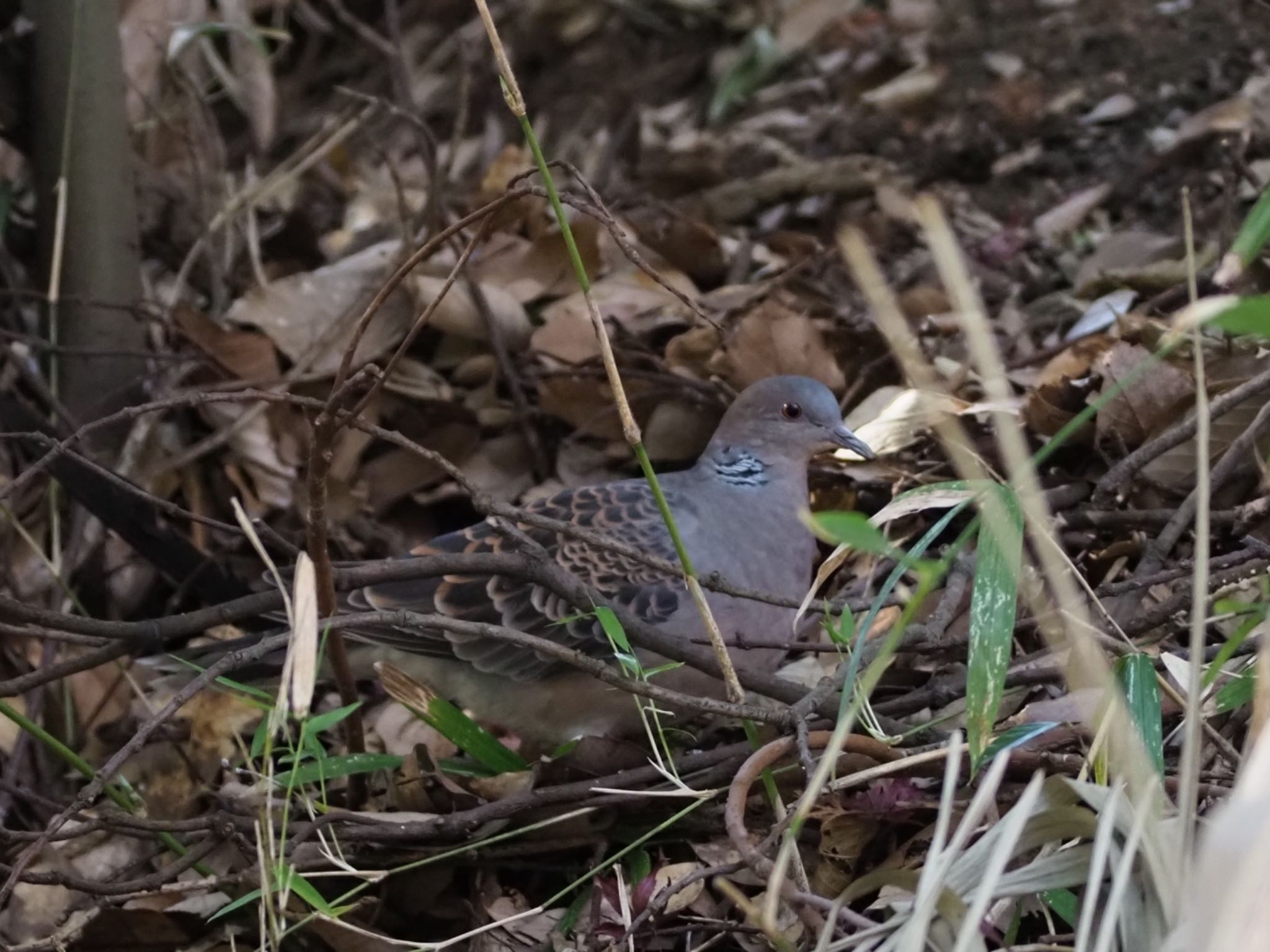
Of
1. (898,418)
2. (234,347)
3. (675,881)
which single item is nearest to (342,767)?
(675,881)

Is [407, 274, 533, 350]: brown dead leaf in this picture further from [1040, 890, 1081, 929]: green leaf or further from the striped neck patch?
[1040, 890, 1081, 929]: green leaf

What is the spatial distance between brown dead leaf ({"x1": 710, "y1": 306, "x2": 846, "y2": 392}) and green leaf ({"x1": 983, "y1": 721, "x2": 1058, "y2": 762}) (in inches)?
42.5

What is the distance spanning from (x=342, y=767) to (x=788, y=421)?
3.03 ft

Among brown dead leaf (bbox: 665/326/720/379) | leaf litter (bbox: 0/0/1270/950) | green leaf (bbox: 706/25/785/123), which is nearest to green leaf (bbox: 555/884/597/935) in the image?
leaf litter (bbox: 0/0/1270/950)

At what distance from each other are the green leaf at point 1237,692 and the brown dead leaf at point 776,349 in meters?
1.13

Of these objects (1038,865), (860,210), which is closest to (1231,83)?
(860,210)

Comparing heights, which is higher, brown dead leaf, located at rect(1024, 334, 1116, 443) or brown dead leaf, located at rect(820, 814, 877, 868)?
brown dead leaf, located at rect(1024, 334, 1116, 443)

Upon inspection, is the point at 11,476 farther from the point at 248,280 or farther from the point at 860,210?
the point at 860,210

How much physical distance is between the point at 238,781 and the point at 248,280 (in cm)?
121

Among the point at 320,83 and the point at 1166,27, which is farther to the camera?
the point at 320,83

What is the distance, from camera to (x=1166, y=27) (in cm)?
325

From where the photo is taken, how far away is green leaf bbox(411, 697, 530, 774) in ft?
5.32

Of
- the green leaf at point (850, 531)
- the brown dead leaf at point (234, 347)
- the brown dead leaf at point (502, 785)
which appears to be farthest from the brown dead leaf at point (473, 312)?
the green leaf at point (850, 531)

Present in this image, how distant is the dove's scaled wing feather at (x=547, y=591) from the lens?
74.4 inches
